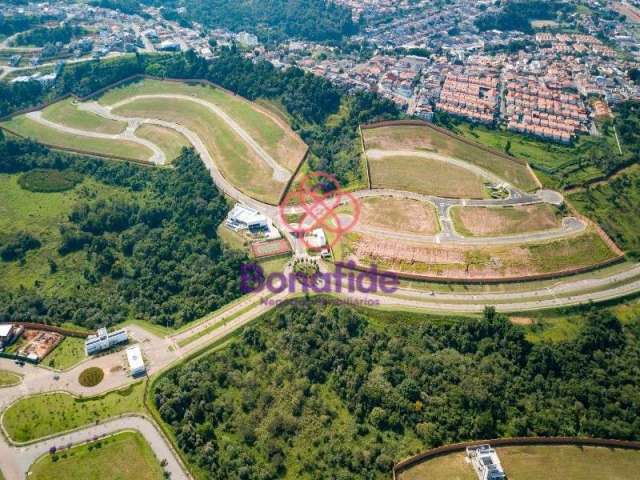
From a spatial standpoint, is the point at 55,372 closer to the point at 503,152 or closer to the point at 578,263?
the point at 578,263

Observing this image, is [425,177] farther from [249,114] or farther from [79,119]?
[79,119]

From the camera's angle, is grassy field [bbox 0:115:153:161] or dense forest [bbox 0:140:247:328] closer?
dense forest [bbox 0:140:247:328]

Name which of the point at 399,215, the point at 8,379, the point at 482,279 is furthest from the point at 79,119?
the point at 482,279

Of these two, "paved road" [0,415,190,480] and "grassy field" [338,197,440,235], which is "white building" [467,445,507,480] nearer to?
"paved road" [0,415,190,480]

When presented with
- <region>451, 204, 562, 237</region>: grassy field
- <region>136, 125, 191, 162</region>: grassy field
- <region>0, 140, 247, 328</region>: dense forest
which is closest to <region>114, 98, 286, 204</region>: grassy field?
<region>136, 125, 191, 162</region>: grassy field

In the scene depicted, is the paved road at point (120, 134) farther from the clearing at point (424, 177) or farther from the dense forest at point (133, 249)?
the clearing at point (424, 177)
